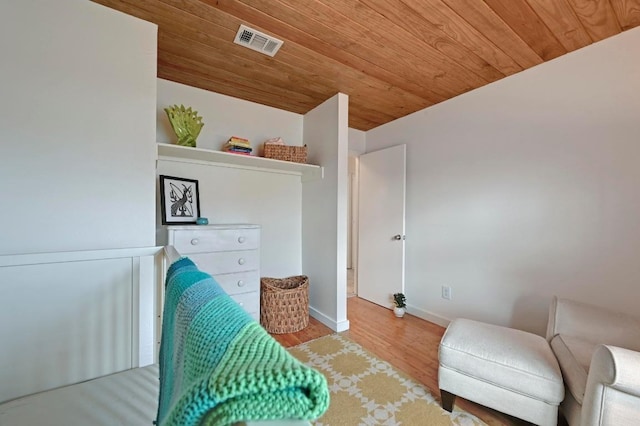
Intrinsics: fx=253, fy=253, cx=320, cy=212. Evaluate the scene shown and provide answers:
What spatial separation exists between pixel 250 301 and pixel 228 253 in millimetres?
466

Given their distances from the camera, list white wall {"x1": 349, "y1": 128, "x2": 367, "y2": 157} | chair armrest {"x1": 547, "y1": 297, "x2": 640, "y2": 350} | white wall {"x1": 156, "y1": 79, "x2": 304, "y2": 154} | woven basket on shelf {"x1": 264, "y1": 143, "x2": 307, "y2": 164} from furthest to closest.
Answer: white wall {"x1": 349, "y1": 128, "x2": 367, "y2": 157}
woven basket on shelf {"x1": 264, "y1": 143, "x2": 307, "y2": 164}
white wall {"x1": 156, "y1": 79, "x2": 304, "y2": 154}
chair armrest {"x1": 547, "y1": 297, "x2": 640, "y2": 350}

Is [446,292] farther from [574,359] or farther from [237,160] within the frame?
[237,160]

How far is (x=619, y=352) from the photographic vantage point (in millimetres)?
924

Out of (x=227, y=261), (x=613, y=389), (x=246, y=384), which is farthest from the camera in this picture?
(x=227, y=261)

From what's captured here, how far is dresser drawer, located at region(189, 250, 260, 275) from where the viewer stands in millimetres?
1935

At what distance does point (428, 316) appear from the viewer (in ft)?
8.53

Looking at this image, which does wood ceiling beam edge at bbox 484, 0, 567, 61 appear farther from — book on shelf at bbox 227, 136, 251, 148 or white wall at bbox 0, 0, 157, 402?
white wall at bbox 0, 0, 157, 402

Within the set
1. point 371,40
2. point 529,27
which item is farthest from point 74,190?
point 529,27

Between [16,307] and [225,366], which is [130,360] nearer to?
[16,307]

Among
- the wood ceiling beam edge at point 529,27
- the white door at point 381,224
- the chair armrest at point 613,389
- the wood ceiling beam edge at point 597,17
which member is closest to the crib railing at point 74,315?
the chair armrest at point 613,389

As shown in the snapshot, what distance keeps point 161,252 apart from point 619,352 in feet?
6.90

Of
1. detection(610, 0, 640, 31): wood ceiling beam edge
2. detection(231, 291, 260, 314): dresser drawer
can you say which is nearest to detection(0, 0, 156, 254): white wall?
detection(231, 291, 260, 314): dresser drawer

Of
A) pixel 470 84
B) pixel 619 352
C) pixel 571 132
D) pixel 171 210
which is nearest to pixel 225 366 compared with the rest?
pixel 619 352

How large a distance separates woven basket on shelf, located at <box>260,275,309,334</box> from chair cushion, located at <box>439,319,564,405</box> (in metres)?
1.31
